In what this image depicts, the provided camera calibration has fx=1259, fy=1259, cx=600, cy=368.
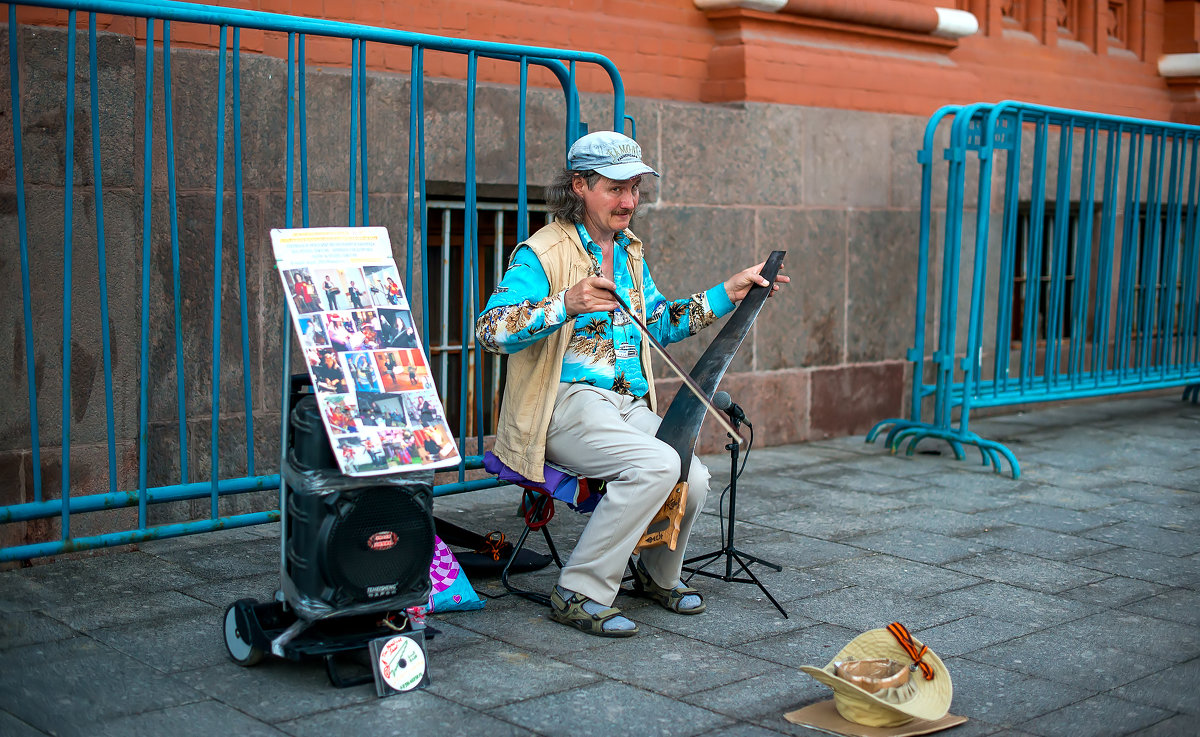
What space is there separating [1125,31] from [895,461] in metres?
5.37

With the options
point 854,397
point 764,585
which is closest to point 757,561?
point 764,585

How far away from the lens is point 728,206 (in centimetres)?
718

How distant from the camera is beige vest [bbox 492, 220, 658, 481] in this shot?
4.16m

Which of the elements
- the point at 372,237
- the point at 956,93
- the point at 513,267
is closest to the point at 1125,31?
the point at 956,93

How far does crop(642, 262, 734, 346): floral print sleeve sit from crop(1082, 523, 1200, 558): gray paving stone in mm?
2086

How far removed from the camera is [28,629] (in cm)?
382

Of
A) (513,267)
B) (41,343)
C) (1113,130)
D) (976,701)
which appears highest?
(1113,130)

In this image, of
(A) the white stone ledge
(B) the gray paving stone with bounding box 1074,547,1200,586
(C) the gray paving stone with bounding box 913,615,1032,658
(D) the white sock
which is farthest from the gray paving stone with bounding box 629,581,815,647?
(A) the white stone ledge

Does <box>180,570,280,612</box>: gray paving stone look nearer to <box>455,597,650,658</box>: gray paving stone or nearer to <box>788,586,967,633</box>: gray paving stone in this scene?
<box>455,597,650,658</box>: gray paving stone

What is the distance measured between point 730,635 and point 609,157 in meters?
1.61

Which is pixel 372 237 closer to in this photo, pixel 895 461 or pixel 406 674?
pixel 406 674

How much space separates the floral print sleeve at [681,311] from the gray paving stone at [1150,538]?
209 centimetres

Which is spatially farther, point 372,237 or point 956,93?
point 956,93

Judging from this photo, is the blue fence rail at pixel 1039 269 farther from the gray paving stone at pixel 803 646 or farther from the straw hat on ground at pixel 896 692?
the straw hat on ground at pixel 896 692
